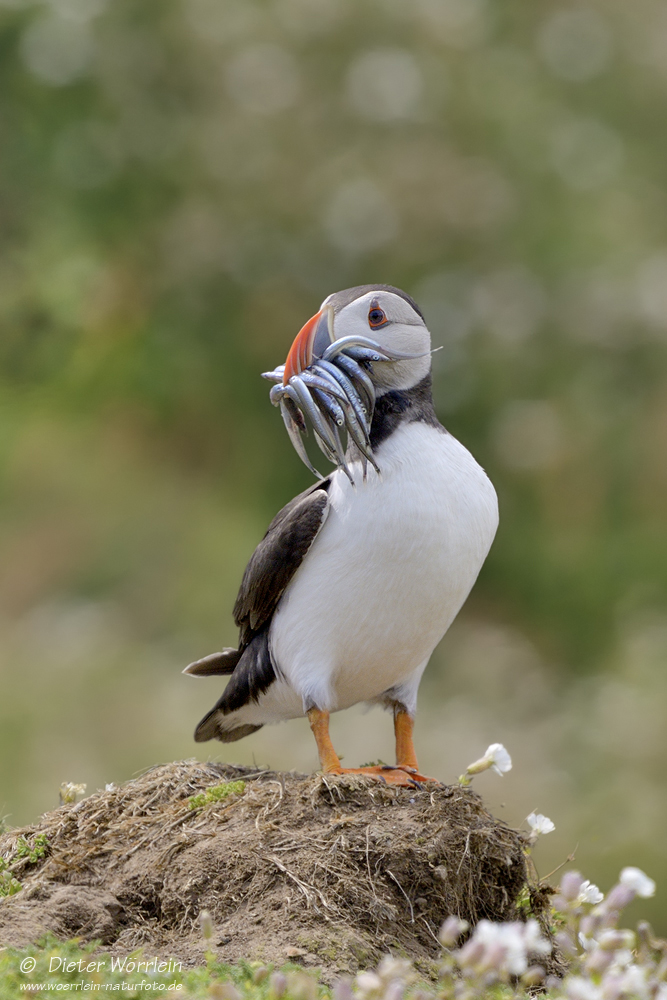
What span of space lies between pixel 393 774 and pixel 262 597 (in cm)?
99

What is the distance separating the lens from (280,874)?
4141 mm

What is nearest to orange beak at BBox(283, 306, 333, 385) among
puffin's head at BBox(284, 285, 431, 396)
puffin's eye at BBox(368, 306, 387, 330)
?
puffin's head at BBox(284, 285, 431, 396)

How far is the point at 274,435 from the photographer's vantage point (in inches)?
512

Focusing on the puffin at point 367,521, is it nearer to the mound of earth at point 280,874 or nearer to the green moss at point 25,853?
the mound of earth at point 280,874

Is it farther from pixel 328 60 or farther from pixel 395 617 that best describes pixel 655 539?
pixel 395 617

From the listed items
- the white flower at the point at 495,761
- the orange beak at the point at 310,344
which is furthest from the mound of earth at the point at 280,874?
the orange beak at the point at 310,344

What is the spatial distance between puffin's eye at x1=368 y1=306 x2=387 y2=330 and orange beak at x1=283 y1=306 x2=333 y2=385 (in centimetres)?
17

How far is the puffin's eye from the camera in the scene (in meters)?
4.67

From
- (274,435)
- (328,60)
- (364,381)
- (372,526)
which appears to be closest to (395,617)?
(372,526)

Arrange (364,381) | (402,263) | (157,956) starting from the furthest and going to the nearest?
(402,263), (364,381), (157,956)

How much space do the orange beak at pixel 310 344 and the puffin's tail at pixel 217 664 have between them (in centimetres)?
162

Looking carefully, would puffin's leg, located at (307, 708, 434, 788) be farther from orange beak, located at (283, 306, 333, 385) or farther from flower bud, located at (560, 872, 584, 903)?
flower bud, located at (560, 872, 584, 903)

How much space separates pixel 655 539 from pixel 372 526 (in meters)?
8.99

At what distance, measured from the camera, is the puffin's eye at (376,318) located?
4.67 meters
